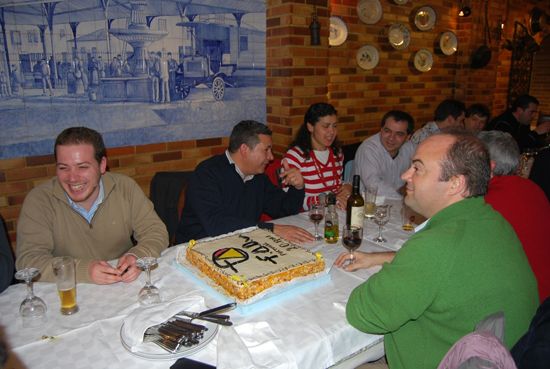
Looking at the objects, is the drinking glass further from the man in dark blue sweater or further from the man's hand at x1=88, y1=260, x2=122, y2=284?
the man's hand at x1=88, y1=260, x2=122, y2=284

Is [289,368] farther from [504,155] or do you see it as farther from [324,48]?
[324,48]

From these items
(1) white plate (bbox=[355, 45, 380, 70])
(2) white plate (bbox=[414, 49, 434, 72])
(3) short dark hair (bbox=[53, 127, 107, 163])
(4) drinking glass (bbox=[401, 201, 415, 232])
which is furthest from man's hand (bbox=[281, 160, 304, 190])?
(2) white plate (bbox=[414, 49, 434, 72])

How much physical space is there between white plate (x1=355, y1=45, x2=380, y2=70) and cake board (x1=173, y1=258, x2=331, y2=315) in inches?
147

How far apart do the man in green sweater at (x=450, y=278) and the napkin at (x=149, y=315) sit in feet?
1.91

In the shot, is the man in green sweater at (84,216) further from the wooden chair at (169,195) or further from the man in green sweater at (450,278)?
the man in green sweater at (450,278)

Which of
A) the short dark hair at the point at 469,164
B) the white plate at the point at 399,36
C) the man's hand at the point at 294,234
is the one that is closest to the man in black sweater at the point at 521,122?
the white plate at the point at 399,36

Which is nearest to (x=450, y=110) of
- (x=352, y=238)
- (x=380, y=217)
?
(x=380, y=217)

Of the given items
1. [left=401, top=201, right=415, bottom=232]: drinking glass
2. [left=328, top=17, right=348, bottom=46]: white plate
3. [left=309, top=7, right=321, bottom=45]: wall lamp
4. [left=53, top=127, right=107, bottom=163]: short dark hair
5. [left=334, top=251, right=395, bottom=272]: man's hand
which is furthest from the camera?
[left=328, top=17, right=348, bottom=46]: white plate

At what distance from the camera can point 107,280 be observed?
5.61 feet

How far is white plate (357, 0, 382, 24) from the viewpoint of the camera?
480 cm

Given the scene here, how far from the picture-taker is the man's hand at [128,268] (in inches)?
68.9

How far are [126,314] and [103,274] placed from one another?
27cm

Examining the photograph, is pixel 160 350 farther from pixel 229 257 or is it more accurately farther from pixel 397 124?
pixel 397 124

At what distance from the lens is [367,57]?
4.99 meters
